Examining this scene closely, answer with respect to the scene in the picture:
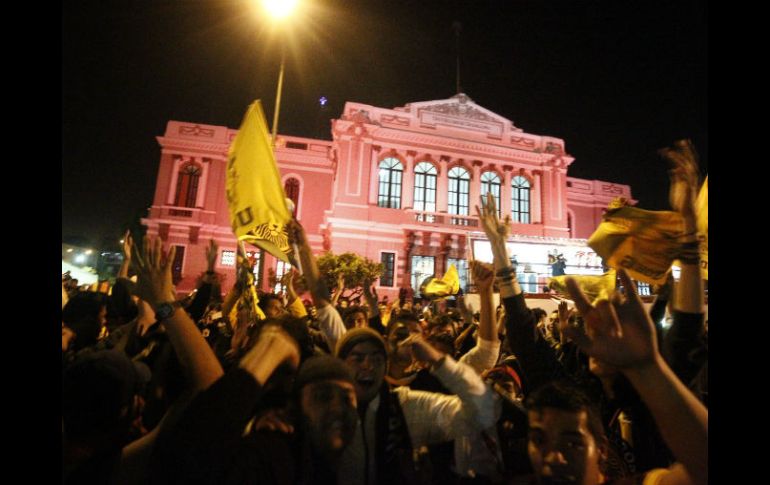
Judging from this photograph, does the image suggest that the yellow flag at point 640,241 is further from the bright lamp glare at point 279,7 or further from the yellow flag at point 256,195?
the bright lamp glare at point 279,7

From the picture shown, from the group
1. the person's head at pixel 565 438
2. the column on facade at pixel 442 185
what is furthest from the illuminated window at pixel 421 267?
the person's head at pixel 565 438

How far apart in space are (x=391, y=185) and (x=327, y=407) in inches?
876

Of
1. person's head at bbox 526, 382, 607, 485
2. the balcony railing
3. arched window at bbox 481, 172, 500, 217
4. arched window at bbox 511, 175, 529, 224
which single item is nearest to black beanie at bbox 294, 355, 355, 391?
person's head at bbox 526, 382, 607, 485

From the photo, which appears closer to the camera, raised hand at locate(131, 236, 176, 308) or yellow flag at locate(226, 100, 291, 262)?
raised hand at locate(131, 236, 176, 308)

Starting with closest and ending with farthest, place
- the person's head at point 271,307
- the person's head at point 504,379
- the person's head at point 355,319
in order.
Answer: the person's head at point 504,379 < the person's head at point 355,319 < the person's head at point 271,307

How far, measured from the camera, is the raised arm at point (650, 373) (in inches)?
52.6

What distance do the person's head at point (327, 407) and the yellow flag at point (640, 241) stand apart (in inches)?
101

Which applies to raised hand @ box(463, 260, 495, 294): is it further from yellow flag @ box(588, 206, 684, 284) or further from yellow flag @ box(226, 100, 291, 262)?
yellow flag @ box(226, 100, 291, 262)

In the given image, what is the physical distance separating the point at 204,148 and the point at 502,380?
25.5m

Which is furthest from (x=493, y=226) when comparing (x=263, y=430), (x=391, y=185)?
(x=391, y=185)

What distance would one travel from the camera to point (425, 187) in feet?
78.6

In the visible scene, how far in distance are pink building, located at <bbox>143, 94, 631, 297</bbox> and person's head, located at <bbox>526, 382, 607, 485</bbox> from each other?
66.1ft

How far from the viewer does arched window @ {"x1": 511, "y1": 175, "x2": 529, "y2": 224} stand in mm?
24703
